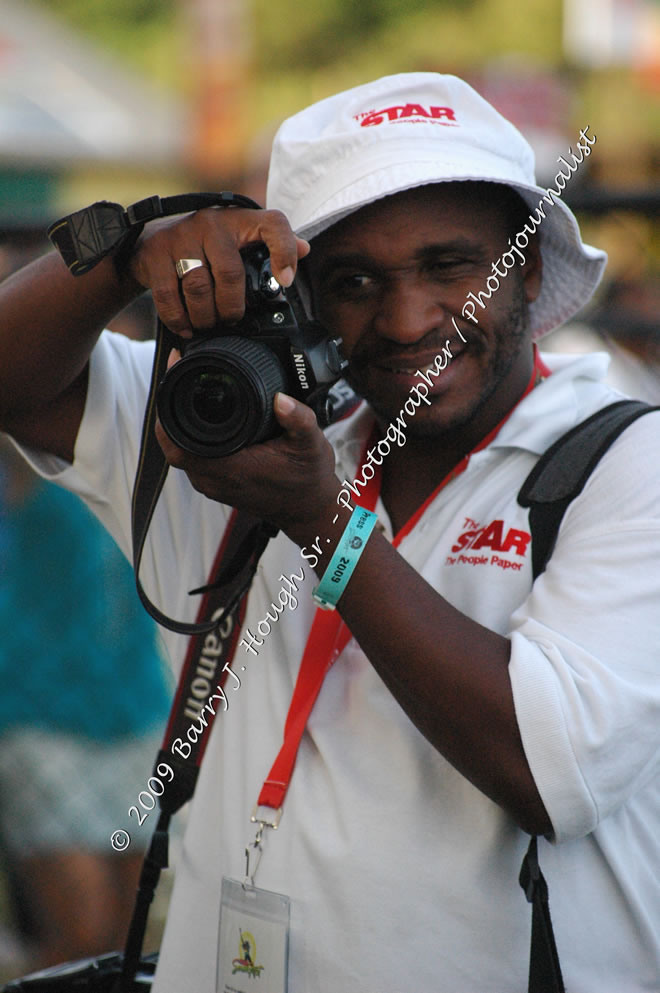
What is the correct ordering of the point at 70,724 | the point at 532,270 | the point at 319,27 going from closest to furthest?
the point at 532,270 < the point at 70,724 < the point at 319,27

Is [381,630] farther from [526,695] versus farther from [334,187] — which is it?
[334,187]

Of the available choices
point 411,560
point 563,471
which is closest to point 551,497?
point 563,471

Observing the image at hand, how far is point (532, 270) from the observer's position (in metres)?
1.82

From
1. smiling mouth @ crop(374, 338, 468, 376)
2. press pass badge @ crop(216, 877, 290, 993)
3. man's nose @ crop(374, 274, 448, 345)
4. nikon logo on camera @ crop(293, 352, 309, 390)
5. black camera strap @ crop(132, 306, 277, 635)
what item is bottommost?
press pass badge @ crop(216, 877, 290, 993)

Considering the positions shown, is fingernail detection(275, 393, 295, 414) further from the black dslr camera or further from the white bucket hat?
the white bucket hat

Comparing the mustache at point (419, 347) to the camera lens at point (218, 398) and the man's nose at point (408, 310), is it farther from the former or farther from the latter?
the camera lens at point (218, 398)

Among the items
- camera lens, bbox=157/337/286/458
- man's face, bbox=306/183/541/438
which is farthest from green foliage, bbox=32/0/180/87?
camera lens, bbox=157/337/286/458

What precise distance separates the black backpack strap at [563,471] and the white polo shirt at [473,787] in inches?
0.8

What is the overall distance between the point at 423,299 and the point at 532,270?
0.28 meters

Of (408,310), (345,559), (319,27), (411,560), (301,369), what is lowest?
(345,559)

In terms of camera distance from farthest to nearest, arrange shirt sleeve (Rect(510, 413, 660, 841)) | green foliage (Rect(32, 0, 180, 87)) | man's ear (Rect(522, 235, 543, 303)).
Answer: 1. green foliage (Rect(32, 0, 180, 87))
2. man's ear (Rect(522, 235, 543, 303))
3. shirt sleeve (Rect(510, 413, 660, 841))

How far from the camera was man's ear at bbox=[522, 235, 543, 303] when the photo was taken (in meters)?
1.79

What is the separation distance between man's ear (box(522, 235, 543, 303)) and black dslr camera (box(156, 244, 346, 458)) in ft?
1.77

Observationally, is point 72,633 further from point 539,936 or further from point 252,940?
point 539,936
